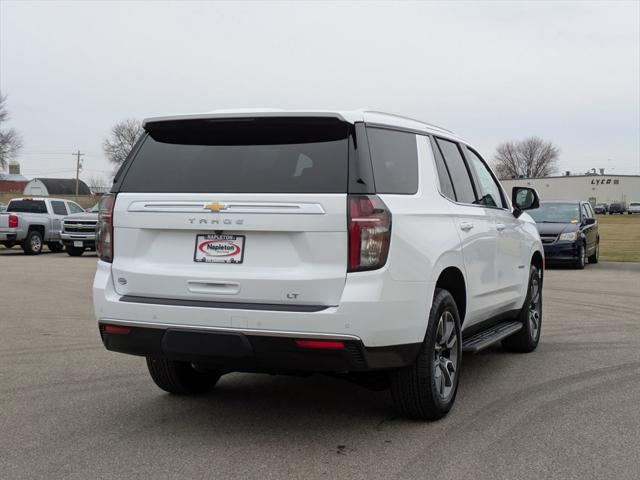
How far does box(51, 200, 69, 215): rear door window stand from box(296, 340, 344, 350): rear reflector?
22859mm

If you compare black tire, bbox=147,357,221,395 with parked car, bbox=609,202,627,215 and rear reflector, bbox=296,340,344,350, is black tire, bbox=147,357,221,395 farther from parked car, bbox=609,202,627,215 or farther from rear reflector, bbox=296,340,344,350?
parked car, bbox=609,202,627,215

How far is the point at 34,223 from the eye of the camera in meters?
23.9

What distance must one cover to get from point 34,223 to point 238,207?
70.2 ft

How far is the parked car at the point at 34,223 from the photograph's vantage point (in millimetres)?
23234

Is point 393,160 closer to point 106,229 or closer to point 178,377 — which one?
point 106,229

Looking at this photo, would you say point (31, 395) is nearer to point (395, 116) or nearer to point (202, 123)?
point (202, 123)

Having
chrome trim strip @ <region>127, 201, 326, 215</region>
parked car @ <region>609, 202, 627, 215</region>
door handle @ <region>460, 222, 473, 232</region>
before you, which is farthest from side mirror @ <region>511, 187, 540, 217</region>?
parked car @ <region>609, 202, 627, 215</region>

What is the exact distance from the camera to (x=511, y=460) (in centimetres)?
413

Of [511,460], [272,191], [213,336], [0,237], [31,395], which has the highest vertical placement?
[272,191]

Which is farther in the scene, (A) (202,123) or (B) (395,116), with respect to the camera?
(B) (395,116)

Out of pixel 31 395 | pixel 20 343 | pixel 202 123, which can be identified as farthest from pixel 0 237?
pixel 202 123

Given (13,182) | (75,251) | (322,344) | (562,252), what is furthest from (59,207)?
(13,182)

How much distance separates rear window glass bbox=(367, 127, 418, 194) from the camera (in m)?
4.45

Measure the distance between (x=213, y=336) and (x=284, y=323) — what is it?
0.43m
